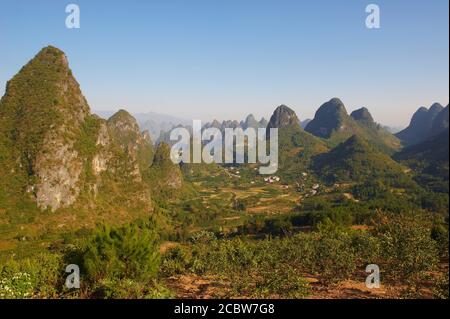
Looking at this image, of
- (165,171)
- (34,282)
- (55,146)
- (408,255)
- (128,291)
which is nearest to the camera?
(128,291)

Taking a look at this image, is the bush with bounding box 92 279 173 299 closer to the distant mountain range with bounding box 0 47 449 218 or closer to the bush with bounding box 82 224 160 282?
the bush with bounding box 82 224 160 282

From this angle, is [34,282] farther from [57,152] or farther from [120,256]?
[57,152]

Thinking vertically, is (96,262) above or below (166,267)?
above

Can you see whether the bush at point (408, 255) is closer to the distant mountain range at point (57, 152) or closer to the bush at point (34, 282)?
the bush at point (34, 282)

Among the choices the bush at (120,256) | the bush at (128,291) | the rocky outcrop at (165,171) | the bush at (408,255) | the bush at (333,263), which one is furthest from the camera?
the rocky outcrop at (165,171)

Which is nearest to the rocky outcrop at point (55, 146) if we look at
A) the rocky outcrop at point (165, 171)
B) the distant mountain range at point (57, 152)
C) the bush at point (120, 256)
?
the distant mountain range at point (57, 152)

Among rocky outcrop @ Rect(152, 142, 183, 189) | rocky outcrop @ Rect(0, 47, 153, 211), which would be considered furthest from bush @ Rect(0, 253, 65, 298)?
rocky outcrop @ Rect(152, 142, 183, 189)

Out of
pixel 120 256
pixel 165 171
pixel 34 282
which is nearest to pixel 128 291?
pixel 120 256
